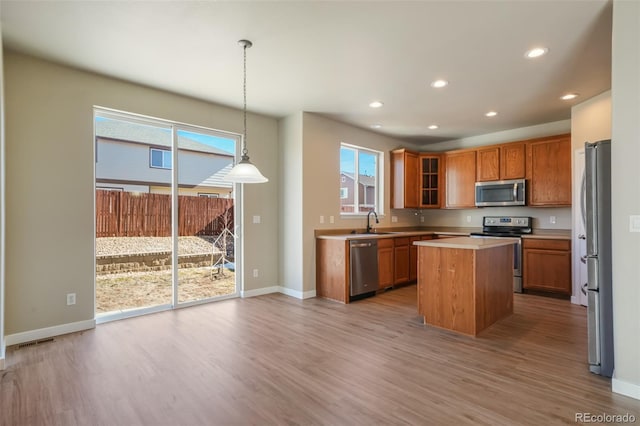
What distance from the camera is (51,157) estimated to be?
329cm

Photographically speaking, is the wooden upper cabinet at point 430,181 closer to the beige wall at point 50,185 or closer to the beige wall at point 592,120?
the beige wall at point 592,120

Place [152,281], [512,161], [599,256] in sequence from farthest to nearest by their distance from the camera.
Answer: [512,161], [152,281], [599,256]

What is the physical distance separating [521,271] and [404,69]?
3733 millimetres

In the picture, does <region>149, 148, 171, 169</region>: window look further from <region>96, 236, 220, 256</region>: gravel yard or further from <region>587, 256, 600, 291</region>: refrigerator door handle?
<region>587, 256, 600, 291</region>: refrigerator door handle

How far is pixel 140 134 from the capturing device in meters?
4.04

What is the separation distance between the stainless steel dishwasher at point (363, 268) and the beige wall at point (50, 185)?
315 cm

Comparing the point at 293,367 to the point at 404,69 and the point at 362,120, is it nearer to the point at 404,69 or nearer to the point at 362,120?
the point at 404,69

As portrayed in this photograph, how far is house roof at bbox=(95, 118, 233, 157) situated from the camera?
3762mm

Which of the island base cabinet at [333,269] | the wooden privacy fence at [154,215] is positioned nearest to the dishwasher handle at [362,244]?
the island base cabinet at [333,269]

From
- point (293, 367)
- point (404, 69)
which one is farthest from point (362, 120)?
point (293, 367)

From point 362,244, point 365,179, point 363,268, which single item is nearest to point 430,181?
point 365,179

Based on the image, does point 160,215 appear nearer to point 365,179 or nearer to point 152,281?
point 152,281

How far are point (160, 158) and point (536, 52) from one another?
170 inches

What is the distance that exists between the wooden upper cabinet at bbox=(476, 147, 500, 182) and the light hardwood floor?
2706 mm
